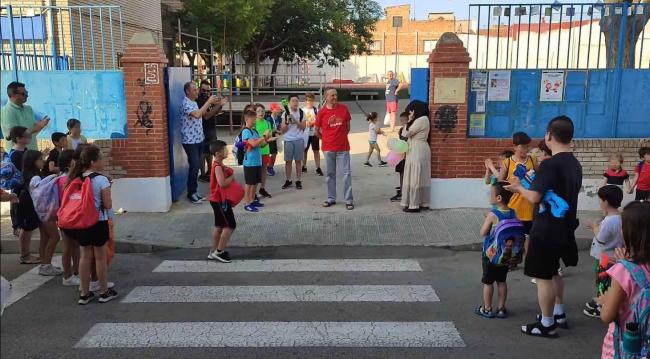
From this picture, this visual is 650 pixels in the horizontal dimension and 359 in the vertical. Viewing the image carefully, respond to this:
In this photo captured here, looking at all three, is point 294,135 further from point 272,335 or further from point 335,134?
point 272,335

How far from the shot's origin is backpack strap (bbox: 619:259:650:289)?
283 centimetres

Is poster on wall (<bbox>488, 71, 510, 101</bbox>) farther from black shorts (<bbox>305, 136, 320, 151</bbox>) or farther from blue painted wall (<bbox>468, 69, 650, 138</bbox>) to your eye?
black shorts (<bbox>305, 136, 320, 151</bbox>)

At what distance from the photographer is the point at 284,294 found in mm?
5797

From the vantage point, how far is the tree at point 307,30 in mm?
31319

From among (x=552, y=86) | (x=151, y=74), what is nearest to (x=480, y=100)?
(x=552, y=86)

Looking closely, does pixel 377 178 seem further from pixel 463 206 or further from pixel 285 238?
pixel 285 238

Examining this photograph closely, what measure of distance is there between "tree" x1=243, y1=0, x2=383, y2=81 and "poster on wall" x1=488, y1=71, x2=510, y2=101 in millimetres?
22770

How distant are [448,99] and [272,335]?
208 inches

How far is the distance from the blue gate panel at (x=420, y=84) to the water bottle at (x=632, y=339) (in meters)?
6.46

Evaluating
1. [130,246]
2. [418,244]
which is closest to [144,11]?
[130,246]

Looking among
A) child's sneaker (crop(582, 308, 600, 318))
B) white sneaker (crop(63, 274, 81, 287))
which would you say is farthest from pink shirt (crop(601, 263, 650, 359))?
white sneaker (crop(63, 274, 81, 287))

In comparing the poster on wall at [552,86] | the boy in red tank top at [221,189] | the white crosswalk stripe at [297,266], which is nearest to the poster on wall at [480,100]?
the poster on wall at [552,86]

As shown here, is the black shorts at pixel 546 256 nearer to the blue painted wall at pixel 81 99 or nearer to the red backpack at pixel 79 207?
the red backpack at pixel 79 207

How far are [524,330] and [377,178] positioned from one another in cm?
686
